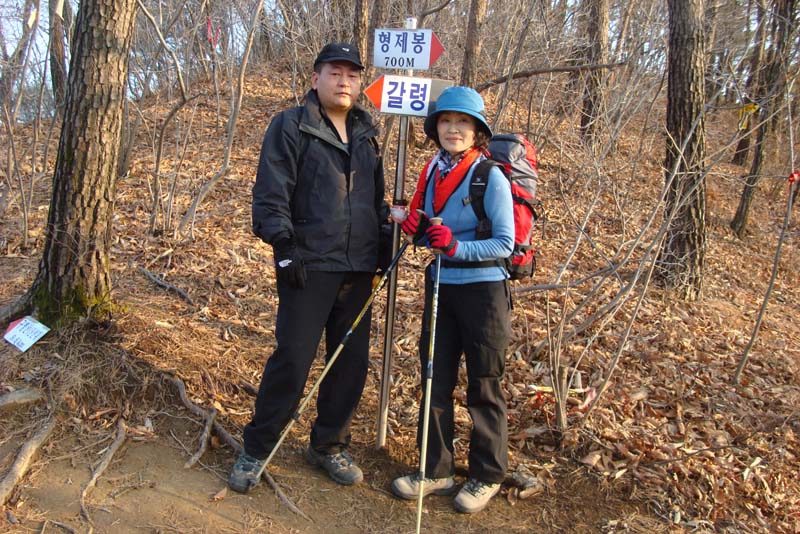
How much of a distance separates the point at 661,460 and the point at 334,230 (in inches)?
104

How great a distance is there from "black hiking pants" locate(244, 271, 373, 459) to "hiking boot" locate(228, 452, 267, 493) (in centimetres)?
5

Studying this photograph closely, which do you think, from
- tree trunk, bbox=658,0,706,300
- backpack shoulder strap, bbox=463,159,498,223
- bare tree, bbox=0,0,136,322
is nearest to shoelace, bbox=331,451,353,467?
backpack shoulder strap, bbox=463,159,498,223

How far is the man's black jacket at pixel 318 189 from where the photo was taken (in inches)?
125

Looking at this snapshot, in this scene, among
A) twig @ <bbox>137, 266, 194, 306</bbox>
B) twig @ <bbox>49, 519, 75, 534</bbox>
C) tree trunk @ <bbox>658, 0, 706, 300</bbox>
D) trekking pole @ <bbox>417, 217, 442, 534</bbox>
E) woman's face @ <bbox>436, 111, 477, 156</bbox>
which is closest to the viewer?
twig @ <bbox>49, 519, 75, 534</bbox>

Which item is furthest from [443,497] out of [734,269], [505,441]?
[734,269]

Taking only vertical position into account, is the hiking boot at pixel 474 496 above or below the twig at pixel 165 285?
below

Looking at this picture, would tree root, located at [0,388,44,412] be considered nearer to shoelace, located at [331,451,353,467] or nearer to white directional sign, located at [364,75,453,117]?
shoelace, located at [331,451,353,467]

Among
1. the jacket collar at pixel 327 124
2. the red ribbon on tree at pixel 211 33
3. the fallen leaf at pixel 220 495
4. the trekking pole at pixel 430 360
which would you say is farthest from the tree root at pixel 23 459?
the red ribbon on tree at pixel 211 33

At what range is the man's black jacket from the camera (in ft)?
10.4

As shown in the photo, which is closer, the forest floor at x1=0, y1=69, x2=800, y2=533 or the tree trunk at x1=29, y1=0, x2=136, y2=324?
the forest floor at x1=0, y1=69, x2=800, y2=533

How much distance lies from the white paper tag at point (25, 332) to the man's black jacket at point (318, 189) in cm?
217

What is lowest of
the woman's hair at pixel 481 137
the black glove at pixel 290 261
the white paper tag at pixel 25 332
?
the white paper tag at pixel 25 332

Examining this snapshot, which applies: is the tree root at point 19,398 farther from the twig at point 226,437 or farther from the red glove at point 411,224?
the red glove at point 411,224

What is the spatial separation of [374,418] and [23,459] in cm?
227
